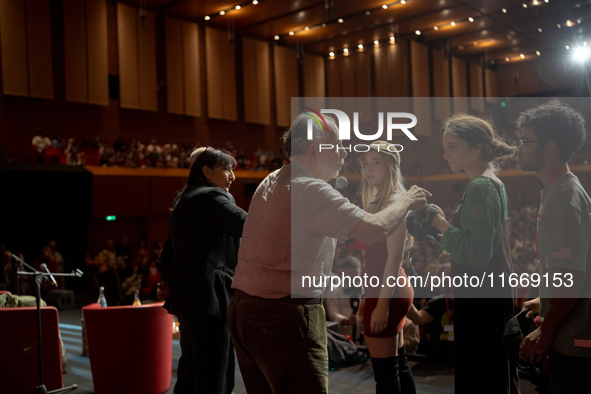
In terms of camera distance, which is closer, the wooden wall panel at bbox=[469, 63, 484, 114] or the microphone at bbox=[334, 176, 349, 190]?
the microphone at bbox=[334, 176, 349, 190]

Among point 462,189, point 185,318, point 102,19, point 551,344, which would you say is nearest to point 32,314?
point 185,318

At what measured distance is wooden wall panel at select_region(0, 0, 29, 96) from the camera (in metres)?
10.5

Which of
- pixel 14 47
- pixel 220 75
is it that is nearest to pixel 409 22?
pixel 220 75

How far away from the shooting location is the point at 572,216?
59.9 inches

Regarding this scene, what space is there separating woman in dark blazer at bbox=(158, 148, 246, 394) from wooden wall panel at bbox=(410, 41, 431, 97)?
1378 centimetres

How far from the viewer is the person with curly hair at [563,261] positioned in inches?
58.2

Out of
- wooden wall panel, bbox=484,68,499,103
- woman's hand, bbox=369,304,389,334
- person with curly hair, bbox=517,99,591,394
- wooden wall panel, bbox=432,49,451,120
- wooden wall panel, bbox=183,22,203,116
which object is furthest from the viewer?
wooden wall panel, bbox=484,68,499,103

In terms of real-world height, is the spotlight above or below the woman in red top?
above

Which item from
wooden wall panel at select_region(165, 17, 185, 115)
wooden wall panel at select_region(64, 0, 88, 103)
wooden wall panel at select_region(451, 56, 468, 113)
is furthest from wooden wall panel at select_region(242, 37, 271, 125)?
wooden wall panel at select_region(451, 56, 468, 113)

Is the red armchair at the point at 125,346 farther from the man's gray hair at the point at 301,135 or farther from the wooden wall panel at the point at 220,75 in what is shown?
the wooden wall panel at the point at 220,75

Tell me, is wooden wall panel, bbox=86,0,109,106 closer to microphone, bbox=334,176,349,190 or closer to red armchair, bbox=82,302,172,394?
Result: red armchair, bbox=82,302,172,394

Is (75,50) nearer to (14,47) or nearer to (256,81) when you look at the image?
(14,47)

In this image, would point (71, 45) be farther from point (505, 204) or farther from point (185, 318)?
point (505, 204)

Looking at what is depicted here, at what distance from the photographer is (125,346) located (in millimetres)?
3256
